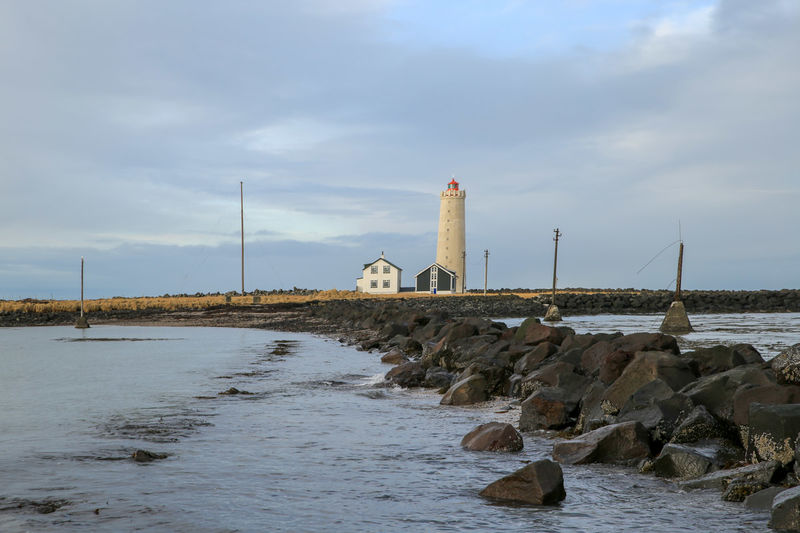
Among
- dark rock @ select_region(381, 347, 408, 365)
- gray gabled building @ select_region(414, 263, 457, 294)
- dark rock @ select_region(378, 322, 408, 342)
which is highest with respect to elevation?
gray gabled building @ select_region(414, 263, 457, 294)

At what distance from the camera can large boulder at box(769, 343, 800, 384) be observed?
26.7 feet

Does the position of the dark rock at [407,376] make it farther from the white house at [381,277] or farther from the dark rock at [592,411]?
the white house at [381,277]

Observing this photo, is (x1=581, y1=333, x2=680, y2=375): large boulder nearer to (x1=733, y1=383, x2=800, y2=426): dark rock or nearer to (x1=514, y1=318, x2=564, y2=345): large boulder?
(x1=514, y1=318, x2=564, y2=345): large boulder

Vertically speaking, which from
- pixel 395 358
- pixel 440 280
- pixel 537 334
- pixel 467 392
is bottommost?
pixel 395 358

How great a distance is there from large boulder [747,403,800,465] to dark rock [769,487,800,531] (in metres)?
1.25

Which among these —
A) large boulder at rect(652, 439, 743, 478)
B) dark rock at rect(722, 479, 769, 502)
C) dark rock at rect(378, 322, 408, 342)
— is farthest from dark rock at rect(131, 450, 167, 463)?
dark rock at rect(378, 322, 408, 342)

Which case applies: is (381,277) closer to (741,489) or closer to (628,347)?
(628,347)

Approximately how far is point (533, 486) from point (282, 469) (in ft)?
9.33

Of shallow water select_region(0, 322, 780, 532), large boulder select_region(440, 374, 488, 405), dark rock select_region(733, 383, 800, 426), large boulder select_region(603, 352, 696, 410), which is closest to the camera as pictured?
shallow water select_region(0, 322, 780, 532)

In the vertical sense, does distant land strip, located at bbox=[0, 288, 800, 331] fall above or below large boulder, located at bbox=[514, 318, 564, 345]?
below

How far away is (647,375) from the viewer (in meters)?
9.51

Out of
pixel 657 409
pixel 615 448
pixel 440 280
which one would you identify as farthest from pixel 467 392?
pixel 440 280

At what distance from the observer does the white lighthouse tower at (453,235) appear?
7525cm

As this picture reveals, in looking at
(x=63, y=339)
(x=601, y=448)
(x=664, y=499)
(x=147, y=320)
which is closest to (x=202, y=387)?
(x=601, y=448)
